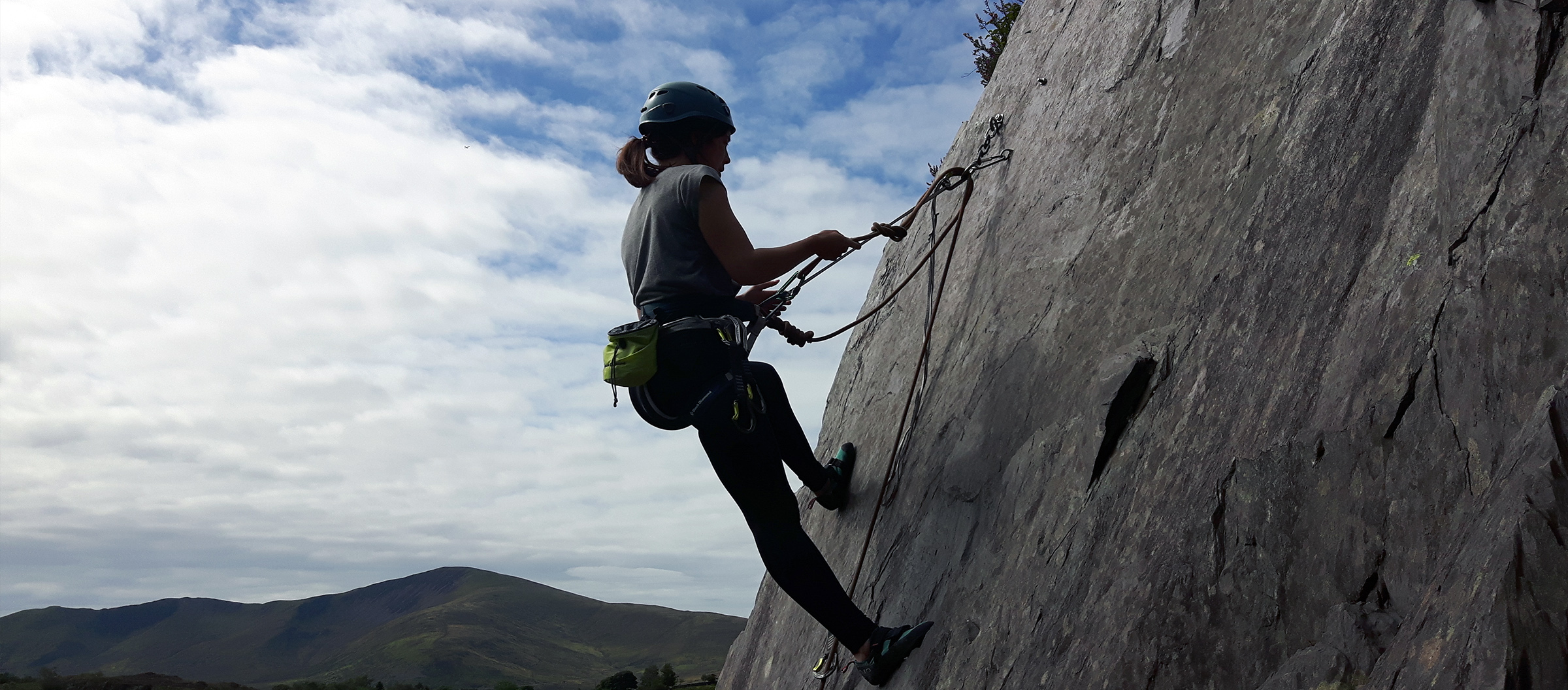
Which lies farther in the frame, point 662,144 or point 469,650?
point 469,650

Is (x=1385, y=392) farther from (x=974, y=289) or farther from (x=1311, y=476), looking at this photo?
(x=974, y=289)

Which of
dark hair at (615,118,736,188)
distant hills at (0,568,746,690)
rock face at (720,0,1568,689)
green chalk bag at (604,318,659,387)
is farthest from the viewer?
distant hills at (0,568,746,690)

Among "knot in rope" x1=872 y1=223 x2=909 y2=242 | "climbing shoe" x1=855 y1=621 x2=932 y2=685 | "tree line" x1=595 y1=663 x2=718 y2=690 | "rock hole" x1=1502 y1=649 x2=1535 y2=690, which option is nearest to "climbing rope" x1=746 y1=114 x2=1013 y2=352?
"knot in rope" x1=872 y1=223 x2=909 y2=242

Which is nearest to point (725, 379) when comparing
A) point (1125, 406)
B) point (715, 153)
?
point (715, 153)

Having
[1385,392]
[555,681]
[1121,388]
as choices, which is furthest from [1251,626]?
[555,681]

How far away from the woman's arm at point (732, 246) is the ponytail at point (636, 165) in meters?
0.43

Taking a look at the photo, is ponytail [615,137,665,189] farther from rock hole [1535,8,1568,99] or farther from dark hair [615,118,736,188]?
rock hole [1535,8,1568,99]

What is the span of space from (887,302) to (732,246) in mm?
1738

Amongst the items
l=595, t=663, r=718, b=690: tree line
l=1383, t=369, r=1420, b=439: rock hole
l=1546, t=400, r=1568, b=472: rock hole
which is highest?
l=1383, t=369, r=1420, b=439: rock hole

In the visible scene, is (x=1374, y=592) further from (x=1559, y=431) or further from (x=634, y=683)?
(x=634, y=683)

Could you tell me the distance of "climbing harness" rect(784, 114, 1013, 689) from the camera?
504cm

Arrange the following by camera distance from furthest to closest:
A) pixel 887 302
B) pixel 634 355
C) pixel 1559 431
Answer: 1. pixel 887 302
2. pixel 634 355
3. pixel 1559 431

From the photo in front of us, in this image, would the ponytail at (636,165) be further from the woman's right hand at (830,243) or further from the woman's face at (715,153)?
the woman's right hand at (830,243)

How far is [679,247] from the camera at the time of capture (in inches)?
179
